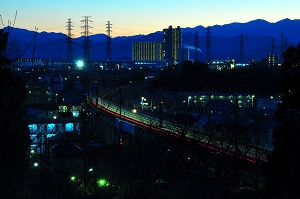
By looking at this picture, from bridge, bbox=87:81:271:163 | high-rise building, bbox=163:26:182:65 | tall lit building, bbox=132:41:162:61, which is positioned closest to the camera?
bridge, bbox=87:81:271:163

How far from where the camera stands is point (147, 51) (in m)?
58.7

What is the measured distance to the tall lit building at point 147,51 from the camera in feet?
190

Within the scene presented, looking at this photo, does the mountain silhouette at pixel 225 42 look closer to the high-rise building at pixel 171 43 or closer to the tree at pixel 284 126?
the high-rise building at pixel 171 43

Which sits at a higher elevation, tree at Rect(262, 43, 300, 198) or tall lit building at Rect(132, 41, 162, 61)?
tall lit building at Rect(132, 41, 162, 61)

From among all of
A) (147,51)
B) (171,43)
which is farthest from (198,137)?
(147,51)

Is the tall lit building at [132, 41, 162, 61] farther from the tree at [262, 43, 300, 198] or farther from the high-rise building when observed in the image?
the tree at [262, 43, 300, 198]

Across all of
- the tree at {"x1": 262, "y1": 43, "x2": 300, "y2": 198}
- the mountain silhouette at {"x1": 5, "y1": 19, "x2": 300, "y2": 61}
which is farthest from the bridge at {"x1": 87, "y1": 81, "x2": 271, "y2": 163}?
the mountain silhouette at {"x1": 5, "y1": 19, "x2": 300, "y2": 61}

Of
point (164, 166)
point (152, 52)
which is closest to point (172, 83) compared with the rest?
point (164, 166)

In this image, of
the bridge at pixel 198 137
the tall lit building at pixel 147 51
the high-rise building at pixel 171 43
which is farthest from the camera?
the tall lit building at pixel 147 51

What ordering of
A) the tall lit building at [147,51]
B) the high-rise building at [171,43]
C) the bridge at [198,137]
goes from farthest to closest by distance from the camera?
1. the tall lit building at [147,51]
2. the high-rise building at [171,43]
3. the bridge at [198,137]

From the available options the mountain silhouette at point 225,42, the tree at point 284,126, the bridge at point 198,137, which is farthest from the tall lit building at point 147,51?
the tree at point 284,126

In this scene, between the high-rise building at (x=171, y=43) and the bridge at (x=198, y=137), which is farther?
the high-rise building at (x=171, y=43)

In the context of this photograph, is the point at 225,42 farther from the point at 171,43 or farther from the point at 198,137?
the point at 198,137

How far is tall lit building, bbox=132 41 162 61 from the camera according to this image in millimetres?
57781
